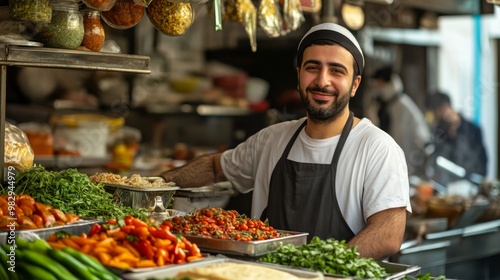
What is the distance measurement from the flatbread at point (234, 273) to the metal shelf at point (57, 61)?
1291mm

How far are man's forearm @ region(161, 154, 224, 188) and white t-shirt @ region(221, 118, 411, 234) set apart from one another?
0.29m

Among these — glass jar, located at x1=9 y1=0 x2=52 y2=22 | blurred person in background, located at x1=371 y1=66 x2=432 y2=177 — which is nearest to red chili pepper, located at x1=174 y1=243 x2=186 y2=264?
glass jar, located at x1=9 y1=0 x2=52 y2=22

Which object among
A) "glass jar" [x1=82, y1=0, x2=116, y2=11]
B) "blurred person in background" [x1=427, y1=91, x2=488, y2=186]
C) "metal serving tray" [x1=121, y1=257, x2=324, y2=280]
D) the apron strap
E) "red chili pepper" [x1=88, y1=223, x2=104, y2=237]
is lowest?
"blurred person in background" [x1=427, y1=91, x2=488, y2=186]

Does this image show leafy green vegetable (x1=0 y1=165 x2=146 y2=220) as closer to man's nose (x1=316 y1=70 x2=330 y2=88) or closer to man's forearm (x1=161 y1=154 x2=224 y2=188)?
man's forearm (x1=161 y1=154 x2=224 y2=188)

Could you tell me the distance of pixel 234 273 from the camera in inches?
107

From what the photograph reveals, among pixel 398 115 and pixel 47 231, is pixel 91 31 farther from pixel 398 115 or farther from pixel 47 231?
pixel 398 115

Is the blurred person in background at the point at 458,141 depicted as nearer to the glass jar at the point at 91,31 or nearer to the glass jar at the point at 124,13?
the glass jar at the point at 124,13

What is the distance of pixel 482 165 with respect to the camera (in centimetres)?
917

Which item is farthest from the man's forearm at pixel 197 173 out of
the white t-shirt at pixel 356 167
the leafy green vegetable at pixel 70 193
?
the leafy green vegetable at pixel 70 193

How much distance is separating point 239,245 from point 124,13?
4.59ft

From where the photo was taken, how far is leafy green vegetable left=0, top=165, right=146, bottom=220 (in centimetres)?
356

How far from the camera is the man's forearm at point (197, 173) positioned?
175 inches

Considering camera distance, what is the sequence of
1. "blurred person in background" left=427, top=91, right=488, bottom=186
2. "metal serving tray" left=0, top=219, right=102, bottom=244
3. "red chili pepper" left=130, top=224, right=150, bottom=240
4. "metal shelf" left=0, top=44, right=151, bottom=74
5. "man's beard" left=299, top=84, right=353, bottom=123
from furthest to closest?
"blurred person in background" left=427, top=91, right=488, bottom=186, "man's beard" left=299, top=84, right=353, bottom=123, "metal shelf" left=0, top=44, right=151, bottom=74, "metal serving tray" left=0, top=219, right=102, bottom=244, "red chili pepper" left=130, top=224, right=150, bottom=240

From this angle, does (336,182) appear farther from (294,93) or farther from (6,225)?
(294,93)
